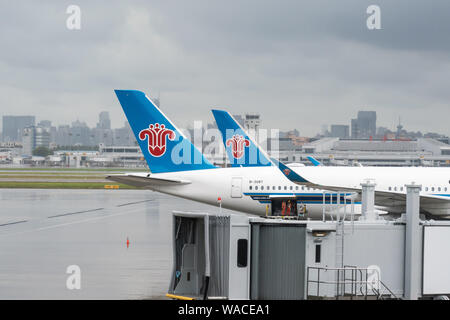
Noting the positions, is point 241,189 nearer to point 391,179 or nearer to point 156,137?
point 156,137

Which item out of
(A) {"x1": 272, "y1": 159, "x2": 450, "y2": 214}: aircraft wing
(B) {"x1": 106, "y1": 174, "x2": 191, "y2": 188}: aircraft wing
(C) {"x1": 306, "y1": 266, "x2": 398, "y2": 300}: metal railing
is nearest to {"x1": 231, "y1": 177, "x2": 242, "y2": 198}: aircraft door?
(B) {"x1": 106, "y1": 174, "x2": 191, "y2": 188}: aircraft wing

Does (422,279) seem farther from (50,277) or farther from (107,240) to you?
(107,240)

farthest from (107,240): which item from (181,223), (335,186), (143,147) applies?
(181,223)

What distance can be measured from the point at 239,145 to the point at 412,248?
3155 centimetres

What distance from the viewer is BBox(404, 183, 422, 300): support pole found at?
1521 centimetres

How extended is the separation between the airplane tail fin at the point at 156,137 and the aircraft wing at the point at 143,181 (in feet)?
3.72

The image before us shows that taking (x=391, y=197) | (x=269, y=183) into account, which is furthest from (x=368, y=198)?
(x=269, y=183)

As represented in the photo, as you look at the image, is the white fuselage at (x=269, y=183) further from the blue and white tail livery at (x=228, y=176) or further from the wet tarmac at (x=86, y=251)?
the wet tarmac at (x=86, y=251)

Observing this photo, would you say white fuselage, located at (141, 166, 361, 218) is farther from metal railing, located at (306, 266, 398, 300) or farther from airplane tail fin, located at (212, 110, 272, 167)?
metal railing, located at (306, 266, 398, 300)

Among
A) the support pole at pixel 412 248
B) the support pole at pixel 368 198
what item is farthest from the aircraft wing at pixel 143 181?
the support pole at pixel 412 248

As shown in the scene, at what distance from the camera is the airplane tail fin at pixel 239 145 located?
4444cm

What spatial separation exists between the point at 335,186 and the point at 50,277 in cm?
1711

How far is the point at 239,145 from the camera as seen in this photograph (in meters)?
46.5
